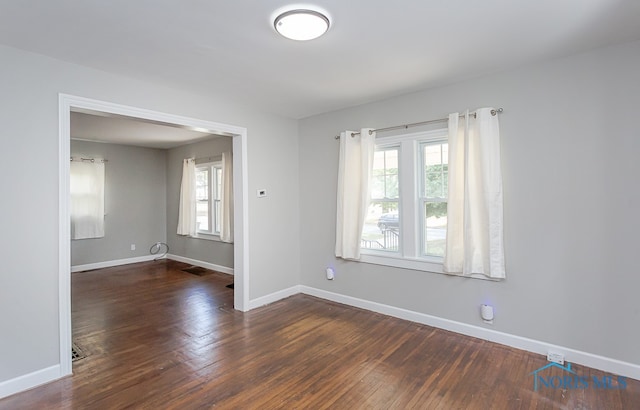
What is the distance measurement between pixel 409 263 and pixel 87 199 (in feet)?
20.5

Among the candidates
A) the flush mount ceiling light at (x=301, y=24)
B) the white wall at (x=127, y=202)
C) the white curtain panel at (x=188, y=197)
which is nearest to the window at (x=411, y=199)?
the flush mount ceiling light at (x=301, y=24)

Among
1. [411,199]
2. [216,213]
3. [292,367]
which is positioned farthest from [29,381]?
[216,213]

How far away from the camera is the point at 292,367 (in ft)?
8.66

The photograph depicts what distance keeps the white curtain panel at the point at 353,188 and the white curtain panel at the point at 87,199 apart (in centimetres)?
520

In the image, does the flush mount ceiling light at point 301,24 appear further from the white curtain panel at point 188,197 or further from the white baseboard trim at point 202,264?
the white curtain panel at point 188,197

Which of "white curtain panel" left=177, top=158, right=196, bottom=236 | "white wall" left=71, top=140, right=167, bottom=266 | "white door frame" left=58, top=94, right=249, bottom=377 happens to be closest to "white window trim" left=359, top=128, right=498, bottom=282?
"white door frame" left=58, top=94, right=249, bottom=377

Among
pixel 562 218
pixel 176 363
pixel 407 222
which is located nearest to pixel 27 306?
pixel 176 363

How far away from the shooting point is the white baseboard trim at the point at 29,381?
2283 mm

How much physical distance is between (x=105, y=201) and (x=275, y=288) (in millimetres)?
4600

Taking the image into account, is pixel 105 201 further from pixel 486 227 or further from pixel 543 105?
pixel 543 105

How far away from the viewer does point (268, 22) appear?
2078mm

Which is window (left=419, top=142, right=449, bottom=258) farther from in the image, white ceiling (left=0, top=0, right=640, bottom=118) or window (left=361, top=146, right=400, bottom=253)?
white ceiling (left=0, top=0, right=640, bottom=118)

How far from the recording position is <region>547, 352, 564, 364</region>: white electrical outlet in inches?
104

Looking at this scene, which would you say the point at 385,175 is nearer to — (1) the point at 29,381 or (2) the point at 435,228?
(2) the point at 435,228
